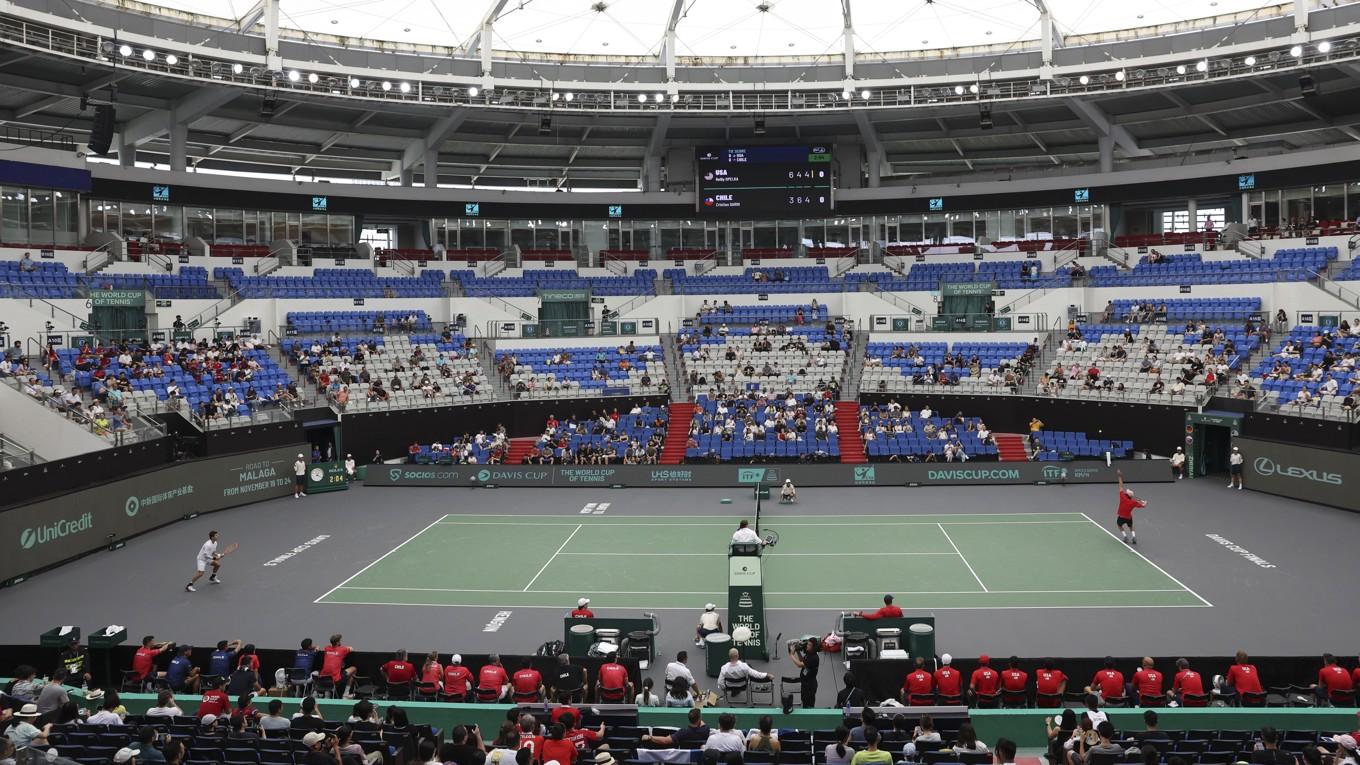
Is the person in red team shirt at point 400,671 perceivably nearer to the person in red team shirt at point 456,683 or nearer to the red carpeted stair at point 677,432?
the person in red team shirt at point 456,683

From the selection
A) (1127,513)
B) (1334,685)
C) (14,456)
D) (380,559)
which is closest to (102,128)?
(14,456)

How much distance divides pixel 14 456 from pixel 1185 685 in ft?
82.9

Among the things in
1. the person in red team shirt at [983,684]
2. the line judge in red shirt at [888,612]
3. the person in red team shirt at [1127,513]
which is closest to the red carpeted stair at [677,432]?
the person in red team shirt at [1127,513]

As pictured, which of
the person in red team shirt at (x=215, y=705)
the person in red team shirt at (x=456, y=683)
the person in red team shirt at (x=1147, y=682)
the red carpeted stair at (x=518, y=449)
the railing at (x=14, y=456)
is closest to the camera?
the person in red team shirt at (x=215, y=705)

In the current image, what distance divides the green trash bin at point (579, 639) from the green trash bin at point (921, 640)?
5.42 m

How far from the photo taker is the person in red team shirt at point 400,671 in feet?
48.4

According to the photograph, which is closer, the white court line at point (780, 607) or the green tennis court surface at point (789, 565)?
the white court line at point (780, 607)

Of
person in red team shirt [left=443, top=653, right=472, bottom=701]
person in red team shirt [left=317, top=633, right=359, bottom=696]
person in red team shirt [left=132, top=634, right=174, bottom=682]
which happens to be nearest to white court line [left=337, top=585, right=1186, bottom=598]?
person in red team shirt [left=132, top=634, right=174, bottom=682]

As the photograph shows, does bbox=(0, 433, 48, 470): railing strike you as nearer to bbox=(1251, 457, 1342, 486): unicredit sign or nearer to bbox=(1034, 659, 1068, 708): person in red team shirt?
bbox=(1034, 659, 1068, 708): person in red team shirt

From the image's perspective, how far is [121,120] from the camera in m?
46.4

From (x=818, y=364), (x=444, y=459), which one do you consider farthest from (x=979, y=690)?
(x=818, y=364)

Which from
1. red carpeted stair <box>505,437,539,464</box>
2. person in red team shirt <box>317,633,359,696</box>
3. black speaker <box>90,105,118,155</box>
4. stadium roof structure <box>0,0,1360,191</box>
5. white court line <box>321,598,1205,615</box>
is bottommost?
white court line <box>321,598,1205,615</box>

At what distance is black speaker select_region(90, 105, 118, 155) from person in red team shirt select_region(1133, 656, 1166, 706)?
3469 cm

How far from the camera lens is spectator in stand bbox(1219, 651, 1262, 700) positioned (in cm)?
1348
